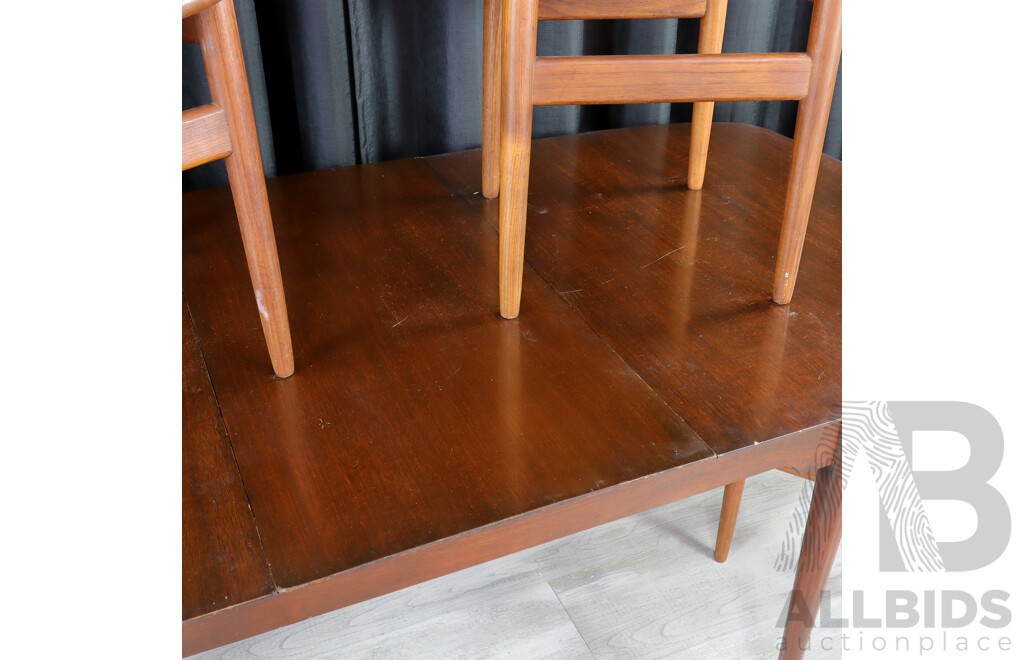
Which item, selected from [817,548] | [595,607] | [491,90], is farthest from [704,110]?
[595,607]

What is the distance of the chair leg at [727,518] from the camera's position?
3.66ft

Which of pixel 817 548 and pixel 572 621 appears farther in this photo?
Answer: pixel 572 621

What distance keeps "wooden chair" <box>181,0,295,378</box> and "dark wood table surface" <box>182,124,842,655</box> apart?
5.6 inches

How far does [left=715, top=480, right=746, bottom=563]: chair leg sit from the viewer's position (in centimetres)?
111

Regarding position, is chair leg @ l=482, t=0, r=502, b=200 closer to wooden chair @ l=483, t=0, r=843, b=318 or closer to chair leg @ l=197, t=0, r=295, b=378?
wooden chair @ l=483, t=0, r=843, b=318

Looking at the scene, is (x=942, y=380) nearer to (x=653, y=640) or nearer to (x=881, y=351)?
(x=881, y=351)

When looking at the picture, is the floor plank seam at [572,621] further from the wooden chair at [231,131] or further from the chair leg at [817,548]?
the wooden chair at [231,131]

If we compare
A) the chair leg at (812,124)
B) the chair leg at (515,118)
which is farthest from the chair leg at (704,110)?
the chair leg at (515,118)

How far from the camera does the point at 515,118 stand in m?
0.68

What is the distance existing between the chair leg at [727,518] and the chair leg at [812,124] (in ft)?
1.33

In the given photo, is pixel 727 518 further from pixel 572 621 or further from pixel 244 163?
pixel 244 163

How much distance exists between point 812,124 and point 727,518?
618 mm

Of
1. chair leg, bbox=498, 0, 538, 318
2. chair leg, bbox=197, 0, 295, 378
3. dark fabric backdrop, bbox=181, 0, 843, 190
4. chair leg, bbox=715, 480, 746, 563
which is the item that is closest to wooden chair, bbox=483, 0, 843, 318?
chair leg, bbox=498, 0, 538, 318
